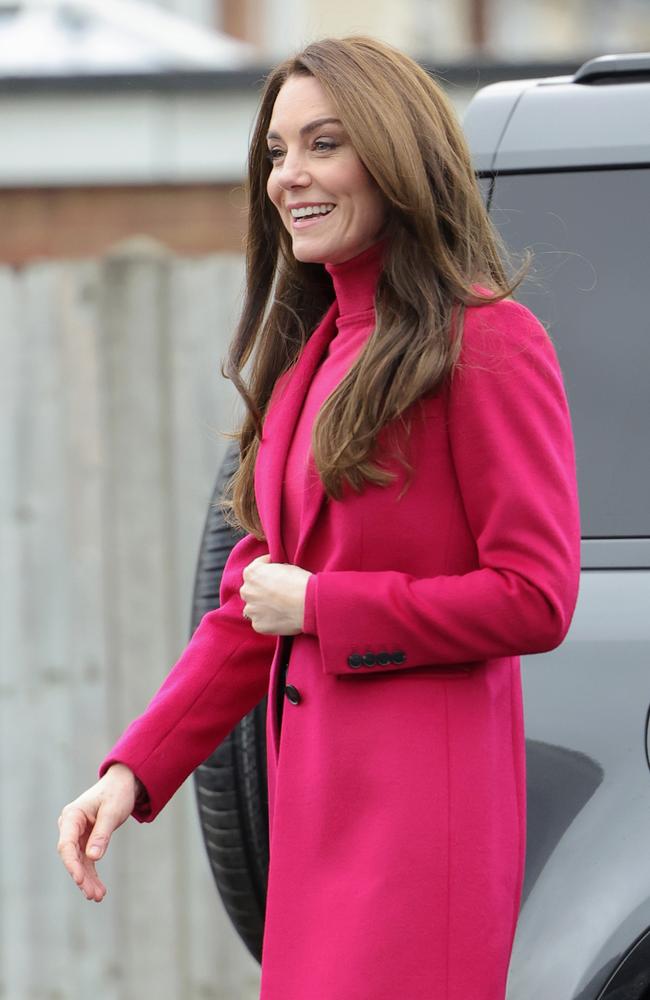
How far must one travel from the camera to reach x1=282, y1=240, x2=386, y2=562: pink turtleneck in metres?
2.19

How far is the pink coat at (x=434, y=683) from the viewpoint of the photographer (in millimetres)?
2004

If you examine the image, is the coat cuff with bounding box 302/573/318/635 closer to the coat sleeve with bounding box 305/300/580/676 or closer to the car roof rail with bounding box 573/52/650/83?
the coat sleeve with bounding box 305/300/580/676

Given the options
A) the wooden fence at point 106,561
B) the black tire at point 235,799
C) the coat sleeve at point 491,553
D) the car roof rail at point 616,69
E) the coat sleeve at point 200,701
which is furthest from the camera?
the wooden fence at point 106,561

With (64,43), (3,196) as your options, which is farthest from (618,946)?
(64,43)

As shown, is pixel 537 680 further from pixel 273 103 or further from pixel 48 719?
pixel 48 719

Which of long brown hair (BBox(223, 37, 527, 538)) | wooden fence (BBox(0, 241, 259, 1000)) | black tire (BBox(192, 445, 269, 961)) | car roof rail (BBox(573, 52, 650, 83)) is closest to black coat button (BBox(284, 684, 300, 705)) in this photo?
long brown hair (BBox(223, 37, 527, 538))

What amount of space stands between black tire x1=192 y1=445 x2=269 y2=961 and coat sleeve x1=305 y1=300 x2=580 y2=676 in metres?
0.81

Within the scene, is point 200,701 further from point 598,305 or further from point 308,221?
point 598,305

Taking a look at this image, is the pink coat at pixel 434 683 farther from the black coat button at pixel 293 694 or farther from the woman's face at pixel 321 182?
the woman's face at pixel 321 182

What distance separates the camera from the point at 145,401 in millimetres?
4434

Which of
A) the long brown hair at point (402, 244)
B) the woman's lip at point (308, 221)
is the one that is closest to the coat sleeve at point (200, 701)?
the long brown hair at point (402, 244)

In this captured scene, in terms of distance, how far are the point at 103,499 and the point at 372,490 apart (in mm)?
2492

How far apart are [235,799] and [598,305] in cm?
108

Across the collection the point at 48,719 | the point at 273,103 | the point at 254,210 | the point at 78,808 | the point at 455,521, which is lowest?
the point at 48,719
